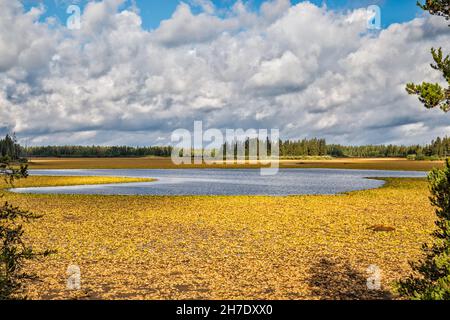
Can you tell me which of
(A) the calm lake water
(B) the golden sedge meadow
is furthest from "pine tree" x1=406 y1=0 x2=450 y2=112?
(A) the calm lake water

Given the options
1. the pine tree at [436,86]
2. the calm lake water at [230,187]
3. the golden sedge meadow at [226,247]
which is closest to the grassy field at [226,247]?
the golden sedge meadow at [226,247]

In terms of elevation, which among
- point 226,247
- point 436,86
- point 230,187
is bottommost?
point 230,187

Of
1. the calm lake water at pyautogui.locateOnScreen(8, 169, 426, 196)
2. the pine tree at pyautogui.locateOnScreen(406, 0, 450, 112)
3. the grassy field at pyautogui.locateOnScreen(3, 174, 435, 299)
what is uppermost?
the pine tree at pyautogui.locateOnScreen(406, 0, 450, 112)

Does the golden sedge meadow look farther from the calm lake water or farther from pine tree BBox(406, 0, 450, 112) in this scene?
the calm lake water

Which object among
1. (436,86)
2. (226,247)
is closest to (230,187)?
(226,247)

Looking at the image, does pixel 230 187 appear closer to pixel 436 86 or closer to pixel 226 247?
pixel 226 247

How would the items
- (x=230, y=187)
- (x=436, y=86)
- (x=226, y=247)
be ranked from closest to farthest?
(x=436, y=86) < (x=226, y=247) < (x=230, y=187)

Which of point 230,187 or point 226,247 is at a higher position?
point 226,247

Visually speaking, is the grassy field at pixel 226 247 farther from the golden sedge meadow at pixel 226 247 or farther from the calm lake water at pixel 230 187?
the calm lake water at pixel 230 187

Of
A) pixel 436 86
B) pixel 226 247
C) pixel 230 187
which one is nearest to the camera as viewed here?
pixel 436 86

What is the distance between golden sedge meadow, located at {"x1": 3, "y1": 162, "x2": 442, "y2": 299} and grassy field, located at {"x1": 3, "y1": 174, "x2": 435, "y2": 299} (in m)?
0.04

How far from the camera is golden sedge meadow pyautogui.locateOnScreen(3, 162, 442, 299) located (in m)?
12.8

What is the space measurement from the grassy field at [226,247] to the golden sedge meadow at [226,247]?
0.15 feet

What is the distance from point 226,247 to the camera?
19.1 meters
